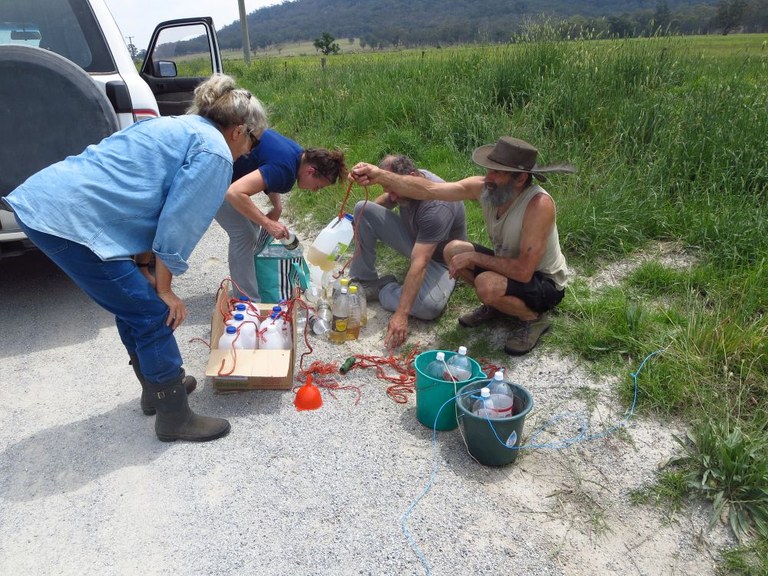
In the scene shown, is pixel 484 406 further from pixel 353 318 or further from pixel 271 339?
pixel 353 318

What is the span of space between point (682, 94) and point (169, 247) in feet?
19.1

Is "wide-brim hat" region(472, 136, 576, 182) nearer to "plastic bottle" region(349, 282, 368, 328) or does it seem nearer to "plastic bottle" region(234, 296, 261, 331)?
"plastic bottle" region(349, 282, 368, 328)

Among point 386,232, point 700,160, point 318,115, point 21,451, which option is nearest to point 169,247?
point 21,451

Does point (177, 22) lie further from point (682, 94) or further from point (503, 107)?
point (682, 94)

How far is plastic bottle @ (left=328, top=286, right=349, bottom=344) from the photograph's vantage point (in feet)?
13.8

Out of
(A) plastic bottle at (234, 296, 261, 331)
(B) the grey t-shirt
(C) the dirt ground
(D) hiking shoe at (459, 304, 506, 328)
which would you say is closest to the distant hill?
(B) the grey t-shirt

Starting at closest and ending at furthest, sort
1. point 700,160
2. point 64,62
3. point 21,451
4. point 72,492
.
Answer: point 72,492
point 21,451
point 64,62
point 700,160

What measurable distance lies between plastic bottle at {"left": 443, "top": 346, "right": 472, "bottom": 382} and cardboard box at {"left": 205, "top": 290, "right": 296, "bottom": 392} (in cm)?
94

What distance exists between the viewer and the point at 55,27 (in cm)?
433

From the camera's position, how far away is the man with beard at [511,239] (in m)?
3.58

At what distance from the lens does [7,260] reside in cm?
553

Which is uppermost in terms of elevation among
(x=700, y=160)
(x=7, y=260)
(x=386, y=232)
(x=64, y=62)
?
(x=64, y=62)

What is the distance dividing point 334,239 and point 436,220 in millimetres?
877

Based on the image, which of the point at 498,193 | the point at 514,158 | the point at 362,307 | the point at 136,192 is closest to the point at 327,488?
the point at 136,192
